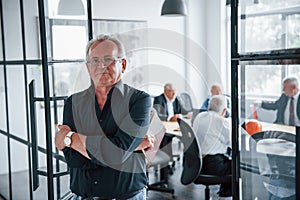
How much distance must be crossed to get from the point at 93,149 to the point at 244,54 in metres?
0.76

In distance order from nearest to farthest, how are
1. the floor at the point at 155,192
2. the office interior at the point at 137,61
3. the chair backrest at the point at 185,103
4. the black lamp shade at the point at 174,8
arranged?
the office interior at the point at 137,61 → the floor at the point at 155,192 → the black lamp shade at the point at 174,8 → the chair backrest at the point at 185,103

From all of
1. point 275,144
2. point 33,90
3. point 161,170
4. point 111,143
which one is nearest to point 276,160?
point 275,144

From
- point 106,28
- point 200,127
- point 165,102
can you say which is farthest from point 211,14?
point 200,127

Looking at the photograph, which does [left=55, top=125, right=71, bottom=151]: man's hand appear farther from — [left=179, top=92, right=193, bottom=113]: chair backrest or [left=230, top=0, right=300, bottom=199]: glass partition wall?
[left=179, top=92, right=193, bottom=113]: chair backrest

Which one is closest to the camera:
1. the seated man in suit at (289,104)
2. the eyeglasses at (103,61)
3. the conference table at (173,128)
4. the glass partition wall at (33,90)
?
the seated man in suit at (289,104)

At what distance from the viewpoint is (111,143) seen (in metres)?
1.68

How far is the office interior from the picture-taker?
5.26ft

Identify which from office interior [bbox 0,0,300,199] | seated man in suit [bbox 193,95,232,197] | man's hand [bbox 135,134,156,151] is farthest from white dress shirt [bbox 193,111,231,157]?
man's hand [bbox 135,134,156,151]

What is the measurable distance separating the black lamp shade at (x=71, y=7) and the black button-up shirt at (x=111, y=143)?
1.37 metres

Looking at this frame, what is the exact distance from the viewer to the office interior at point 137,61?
1.60 metres

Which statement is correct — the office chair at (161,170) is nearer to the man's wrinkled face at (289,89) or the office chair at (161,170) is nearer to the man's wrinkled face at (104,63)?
the man's wrinkled face at (104,63)

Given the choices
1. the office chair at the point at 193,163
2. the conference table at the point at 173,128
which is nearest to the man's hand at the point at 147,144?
the office chair at the point at 193,163

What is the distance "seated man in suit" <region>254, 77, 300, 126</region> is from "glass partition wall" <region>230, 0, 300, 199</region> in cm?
3

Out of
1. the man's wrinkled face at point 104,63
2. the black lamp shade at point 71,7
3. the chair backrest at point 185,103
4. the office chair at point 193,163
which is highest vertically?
the black lamp shade at point 71,7
